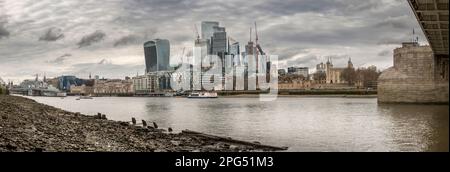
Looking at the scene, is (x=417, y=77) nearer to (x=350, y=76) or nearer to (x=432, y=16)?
(x=432, y=16)

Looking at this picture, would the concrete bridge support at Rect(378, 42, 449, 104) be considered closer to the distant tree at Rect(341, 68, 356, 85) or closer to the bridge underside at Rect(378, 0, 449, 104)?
the bridge underside at Rect(378, 0, 449, 104)

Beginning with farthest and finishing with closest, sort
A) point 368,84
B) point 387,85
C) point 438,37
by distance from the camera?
point 368,84 → point 387,85 → point 438,37

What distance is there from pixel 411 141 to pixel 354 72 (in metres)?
153

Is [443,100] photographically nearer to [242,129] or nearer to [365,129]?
[365,129]

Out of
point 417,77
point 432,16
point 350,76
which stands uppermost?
point 432,16

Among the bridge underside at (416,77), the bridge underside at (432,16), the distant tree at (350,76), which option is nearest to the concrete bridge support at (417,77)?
the bridge underside at (416,77)

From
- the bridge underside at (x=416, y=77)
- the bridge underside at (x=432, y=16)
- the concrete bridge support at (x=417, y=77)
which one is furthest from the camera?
the concrete bridge support at (x=417, y=77)

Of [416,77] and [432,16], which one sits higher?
[432,16]

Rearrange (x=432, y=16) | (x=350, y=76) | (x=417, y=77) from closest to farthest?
1. (x=432, y=16)
2. (x=417, y=77)
3. (x=350, y=76)

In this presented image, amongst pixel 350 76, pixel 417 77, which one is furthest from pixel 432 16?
pixel 350 76

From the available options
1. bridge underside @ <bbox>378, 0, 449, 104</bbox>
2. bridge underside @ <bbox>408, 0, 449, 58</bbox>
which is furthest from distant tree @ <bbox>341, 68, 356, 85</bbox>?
bridge underside @ <bbox>408, 0, 449, 58</bbox>

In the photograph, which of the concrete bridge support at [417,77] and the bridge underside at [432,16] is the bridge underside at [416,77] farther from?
the bridge underside at [432,16]
